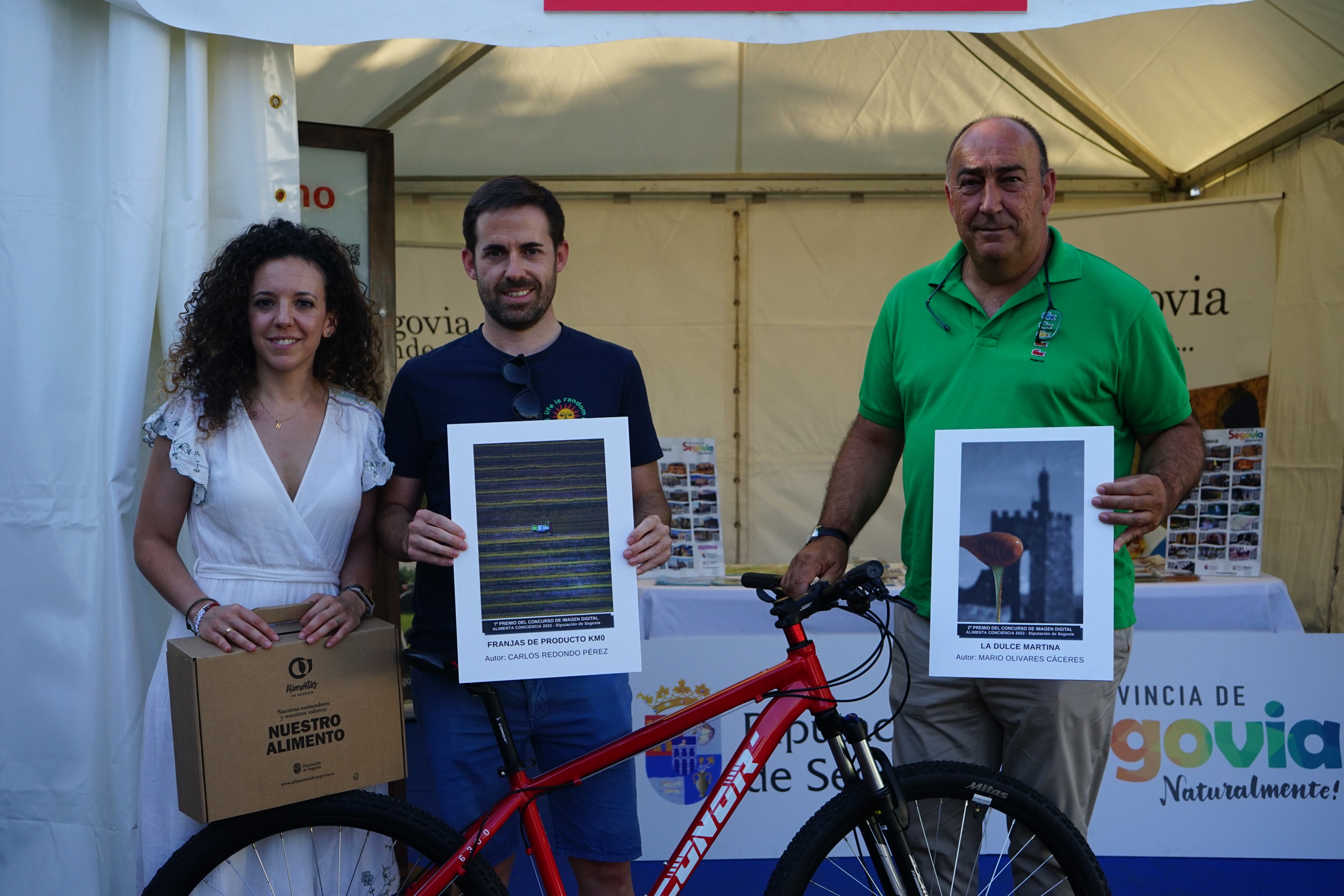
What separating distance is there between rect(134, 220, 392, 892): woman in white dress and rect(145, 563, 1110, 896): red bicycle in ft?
0.67

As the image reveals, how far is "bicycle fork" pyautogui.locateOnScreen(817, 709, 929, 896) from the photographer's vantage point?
1.97 meters

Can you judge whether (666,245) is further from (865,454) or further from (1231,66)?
(865,454)

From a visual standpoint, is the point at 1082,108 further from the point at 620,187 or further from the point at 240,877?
the point at 240,877

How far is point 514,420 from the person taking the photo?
2.13 m

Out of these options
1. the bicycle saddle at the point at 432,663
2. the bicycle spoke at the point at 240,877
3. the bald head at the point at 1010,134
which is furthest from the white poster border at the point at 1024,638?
the bicycle spoke at the point at 240,877

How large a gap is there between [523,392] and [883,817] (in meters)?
1.12

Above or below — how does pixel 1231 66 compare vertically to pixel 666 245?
above

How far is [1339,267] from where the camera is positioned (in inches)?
191

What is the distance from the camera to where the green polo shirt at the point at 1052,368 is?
199 cm

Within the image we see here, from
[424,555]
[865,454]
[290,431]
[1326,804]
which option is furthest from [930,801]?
[1326,804]

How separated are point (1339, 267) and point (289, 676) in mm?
5114

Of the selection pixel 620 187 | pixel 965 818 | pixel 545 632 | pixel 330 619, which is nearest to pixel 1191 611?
pixel 965 818

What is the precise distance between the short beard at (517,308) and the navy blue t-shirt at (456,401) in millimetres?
79

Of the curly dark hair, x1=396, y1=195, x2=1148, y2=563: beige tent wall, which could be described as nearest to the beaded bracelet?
the curly dark hair
